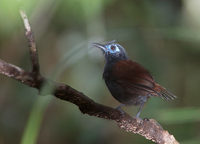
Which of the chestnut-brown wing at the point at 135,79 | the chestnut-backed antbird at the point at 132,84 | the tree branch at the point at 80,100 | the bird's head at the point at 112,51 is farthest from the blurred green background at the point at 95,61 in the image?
the tree branch at the point at 80,100

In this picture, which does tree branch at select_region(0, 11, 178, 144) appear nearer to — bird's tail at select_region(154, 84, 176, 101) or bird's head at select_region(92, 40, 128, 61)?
bird's tail at select_region(154, 84, 176, 101)

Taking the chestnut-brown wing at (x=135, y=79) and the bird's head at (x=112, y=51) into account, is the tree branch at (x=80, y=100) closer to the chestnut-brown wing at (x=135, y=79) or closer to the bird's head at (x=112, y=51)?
the chestnut-brown wing at (x=135, y=79)

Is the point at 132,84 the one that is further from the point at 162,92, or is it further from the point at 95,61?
the point at 95,61

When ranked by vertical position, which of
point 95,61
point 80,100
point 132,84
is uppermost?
point 95,61

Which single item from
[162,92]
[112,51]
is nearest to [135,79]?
[162,92]

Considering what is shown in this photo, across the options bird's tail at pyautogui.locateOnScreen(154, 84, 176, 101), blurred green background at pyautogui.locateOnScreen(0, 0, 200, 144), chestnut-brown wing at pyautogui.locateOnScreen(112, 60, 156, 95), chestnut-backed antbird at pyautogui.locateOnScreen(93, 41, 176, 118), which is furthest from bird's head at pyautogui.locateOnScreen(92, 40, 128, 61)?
bird's tail at pyautogui.locateOnScreen(154, 84, 176, 101)

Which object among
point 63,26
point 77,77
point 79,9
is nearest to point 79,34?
point 63,26

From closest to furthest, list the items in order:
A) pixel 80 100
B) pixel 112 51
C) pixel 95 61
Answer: pixel 80 100, pixel 112 51, pixel 95 61
